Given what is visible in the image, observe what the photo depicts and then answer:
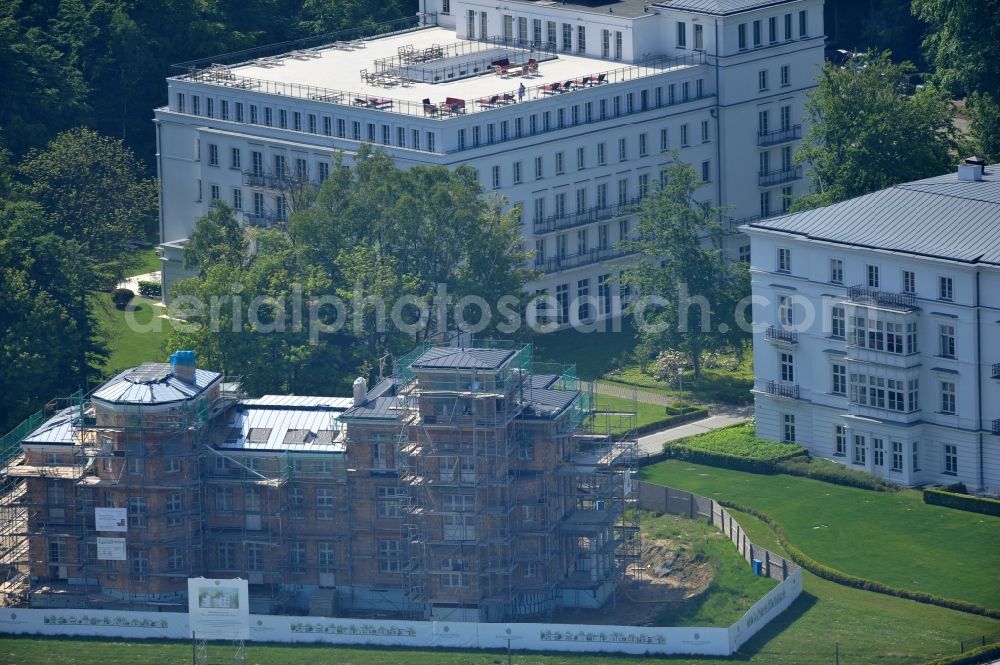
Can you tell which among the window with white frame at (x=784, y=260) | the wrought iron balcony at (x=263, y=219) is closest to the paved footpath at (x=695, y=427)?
the window with white frame at (x=784, y=260)

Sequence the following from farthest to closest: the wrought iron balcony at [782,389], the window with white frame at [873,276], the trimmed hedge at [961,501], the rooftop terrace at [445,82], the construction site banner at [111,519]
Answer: the rooftop terrace at [445,82]
the wrought iron balcony at [782,389]
the window with white frame at [873,276]
the trimmed hedge at [961,501]
the construction site banner at [111,519]

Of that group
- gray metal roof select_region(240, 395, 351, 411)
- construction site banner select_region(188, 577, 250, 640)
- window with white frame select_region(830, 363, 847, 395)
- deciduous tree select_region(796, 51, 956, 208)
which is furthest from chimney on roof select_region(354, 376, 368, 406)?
deciduous tree select_region(796, 51, 956, 208)

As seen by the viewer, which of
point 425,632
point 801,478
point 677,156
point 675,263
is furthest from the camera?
point 677,156

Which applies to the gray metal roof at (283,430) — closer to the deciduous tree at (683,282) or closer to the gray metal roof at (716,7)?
the deciduous tree at (683,282)

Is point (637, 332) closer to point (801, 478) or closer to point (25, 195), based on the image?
point (801, 478)

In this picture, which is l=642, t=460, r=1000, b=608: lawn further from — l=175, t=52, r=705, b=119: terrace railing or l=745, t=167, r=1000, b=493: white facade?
l=175, t=52, r=705, b=119: terrace railing

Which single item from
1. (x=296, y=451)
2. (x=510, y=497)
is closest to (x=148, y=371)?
(x=296, y=451)

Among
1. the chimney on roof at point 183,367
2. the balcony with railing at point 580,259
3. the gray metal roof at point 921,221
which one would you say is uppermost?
the gray metal roof at point 921,221
